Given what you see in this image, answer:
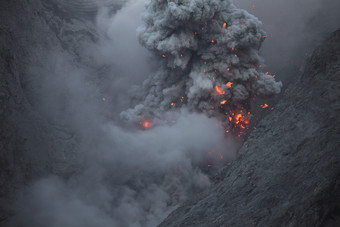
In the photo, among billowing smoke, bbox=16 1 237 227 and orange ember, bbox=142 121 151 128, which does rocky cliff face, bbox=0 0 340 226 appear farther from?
orange ember, bbox=142 121 151 128

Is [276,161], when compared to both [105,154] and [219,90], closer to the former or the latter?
[219,90]

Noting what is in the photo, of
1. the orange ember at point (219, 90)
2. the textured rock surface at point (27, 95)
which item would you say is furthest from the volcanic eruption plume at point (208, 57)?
the textured rock surface at point (27, 95)

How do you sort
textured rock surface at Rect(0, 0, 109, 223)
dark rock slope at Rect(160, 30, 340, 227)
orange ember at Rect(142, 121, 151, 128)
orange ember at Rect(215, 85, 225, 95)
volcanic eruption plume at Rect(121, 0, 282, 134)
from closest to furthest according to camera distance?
dark rock slope at Rect(160, 30, 340, 227)
textured rock surface at Rect(0, 0, 109, 223)
volcanic eruption plume at Rect(121, 0, 282, 134)
orange ember at Rect(215, 85, 225, 95)
orange ember at Rect(142, 121, 151, 128)

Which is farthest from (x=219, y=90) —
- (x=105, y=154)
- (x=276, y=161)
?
(x=276, y=161)

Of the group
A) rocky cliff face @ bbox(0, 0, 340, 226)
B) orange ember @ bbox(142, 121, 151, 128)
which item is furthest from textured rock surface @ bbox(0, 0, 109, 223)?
orange ember @ bbox(142, 121, 151, 128)

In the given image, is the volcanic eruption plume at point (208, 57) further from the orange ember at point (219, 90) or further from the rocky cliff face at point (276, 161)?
the rocky cliff face at point (276, 161)
